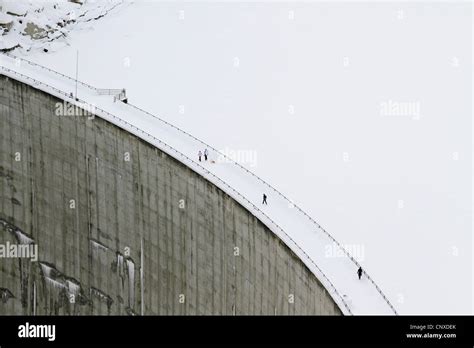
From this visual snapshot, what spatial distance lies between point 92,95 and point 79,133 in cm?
176

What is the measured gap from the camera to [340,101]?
39.9m

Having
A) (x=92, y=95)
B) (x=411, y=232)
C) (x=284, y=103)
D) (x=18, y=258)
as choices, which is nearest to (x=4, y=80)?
(x=92, y=95)

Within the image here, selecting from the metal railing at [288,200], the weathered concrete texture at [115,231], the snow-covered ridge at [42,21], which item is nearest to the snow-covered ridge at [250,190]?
the metal railing at [288,200]

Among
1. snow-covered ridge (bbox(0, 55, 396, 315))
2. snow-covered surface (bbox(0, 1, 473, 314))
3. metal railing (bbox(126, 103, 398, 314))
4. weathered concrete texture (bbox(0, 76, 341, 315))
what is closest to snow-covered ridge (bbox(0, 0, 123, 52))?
snow-covered surface (bbox(0, 1, 473, 314))

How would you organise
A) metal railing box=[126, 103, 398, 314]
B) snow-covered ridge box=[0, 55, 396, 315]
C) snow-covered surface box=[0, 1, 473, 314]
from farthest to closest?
snow-covered surface box=[0, 1, 473, 314], metal railing box=[126, 103, 398, 314], snow-covered ridge box=[0, 55, 396, 315]

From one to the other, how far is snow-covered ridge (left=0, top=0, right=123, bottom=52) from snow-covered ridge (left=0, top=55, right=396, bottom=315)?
18.5 ft

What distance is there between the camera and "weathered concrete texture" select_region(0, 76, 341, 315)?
108ft

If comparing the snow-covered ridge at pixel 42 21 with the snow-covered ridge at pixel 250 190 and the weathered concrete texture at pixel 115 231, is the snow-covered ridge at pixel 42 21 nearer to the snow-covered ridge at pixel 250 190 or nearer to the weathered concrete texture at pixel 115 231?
the snow-covered ridge at pixel 250 190

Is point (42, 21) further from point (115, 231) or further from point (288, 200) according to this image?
point (288, 200)

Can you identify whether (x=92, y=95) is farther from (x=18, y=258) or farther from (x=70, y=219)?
(x=18, y=258)

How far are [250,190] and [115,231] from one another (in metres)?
6.72

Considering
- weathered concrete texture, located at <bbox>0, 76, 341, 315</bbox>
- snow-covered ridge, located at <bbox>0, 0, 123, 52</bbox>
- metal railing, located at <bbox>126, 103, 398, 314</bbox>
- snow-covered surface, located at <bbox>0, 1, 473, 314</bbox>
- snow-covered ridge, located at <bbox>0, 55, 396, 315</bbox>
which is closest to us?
snow-covered ridge, located at <bbox>0, 55, 396, 315</bbox>

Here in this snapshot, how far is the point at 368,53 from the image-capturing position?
4228cm

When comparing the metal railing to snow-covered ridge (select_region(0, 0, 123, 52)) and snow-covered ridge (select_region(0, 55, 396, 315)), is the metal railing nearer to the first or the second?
snow-covered ridge (select_region(0, 55, 396, 315))
